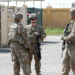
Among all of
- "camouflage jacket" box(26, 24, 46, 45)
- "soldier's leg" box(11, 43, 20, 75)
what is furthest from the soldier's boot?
"camouflage jacket" box(26, 24, 46, 45)

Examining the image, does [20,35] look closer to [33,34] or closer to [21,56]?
[21,56]

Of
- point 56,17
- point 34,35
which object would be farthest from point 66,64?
point 56,17

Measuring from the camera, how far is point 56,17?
42.8 meters

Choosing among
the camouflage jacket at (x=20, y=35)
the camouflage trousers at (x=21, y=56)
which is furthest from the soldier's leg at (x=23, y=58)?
the camouflage jacket at (x=20, y=35)

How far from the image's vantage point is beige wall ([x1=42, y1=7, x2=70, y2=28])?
42688mm

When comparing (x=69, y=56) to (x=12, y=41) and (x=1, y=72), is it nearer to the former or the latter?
(x=12, y=41)

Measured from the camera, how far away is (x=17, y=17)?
941 centimetres

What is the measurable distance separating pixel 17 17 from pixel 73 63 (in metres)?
1.68

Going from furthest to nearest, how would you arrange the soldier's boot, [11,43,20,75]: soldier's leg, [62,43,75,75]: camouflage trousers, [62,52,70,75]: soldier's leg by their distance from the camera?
the soldier's boot
[11,43,20,75]: soldier's leg
[62,52,70,75]: soldier's leg
[62,43,75,75]: camouflage trousers

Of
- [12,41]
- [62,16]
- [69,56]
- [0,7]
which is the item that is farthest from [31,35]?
[62,16]

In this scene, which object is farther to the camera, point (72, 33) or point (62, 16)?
point (62, 16)

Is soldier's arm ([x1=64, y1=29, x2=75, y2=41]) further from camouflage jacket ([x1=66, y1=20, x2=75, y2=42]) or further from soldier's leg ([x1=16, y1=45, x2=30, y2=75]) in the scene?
soldier's leg ([x1=16, y1=45, x2=30, y2=75])

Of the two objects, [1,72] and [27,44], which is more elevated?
[27,44]

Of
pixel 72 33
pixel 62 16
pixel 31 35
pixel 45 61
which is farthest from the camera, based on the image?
pixel 62 16
